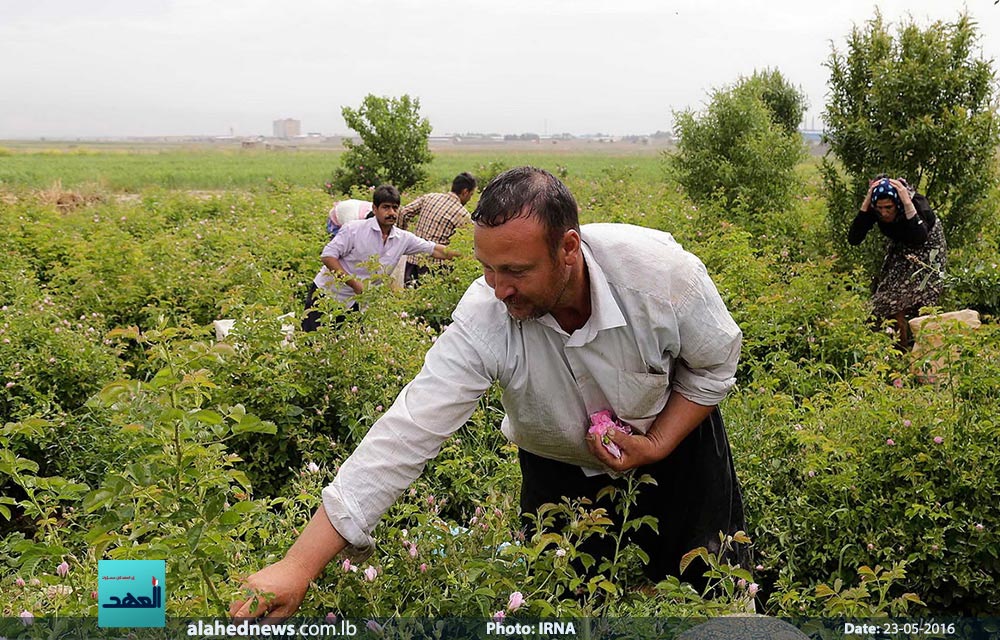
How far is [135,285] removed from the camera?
7.33m

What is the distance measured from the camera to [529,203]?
2.06 meters

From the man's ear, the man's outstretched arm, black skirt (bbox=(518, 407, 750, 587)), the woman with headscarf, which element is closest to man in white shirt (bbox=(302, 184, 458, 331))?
the woman with headscarf

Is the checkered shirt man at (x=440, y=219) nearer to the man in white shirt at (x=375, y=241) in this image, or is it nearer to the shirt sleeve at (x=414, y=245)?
the shirt sleeve at (x=414, y=245)

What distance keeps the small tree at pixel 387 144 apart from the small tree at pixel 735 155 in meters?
7.86

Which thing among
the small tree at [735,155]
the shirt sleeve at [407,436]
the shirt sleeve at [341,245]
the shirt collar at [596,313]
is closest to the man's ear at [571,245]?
the shirt collar at [596,313]

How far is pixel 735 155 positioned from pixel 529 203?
9.93 m

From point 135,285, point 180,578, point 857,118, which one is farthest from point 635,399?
point 857,118

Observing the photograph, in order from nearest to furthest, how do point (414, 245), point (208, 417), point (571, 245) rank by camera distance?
point (208, 417) → point (571, 245) → point (414, 245)

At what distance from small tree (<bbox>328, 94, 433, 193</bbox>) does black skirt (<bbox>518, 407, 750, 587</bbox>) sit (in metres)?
16.4

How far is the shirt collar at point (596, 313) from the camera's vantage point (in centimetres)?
231

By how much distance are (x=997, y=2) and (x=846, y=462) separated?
1.65 m

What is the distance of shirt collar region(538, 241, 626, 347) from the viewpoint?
2.31m

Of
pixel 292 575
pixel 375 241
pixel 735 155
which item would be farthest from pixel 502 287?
pixel 735 155

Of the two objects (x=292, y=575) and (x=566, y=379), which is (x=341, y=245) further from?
(x=292, y=575)
